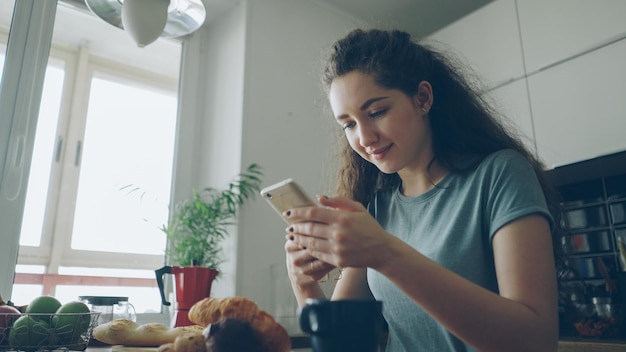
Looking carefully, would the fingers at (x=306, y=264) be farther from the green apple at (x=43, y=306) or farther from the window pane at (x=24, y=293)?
the window pane at (x=24, y=293)

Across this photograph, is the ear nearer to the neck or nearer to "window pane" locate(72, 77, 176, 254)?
the neck

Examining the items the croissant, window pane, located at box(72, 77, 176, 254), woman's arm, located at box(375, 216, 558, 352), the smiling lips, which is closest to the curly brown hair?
the smiling lips

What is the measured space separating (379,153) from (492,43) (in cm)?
130

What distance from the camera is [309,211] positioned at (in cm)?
71

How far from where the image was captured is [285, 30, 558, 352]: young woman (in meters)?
0.68

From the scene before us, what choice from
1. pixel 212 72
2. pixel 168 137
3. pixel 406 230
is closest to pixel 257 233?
pixel 168 137

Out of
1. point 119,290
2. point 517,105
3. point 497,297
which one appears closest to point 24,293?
point 119,290

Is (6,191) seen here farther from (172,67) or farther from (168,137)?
(172,67)

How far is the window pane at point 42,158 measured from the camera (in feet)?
5.68

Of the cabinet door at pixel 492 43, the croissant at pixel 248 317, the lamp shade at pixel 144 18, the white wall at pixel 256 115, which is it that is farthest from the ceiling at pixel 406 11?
the croissant at pixel 248 317

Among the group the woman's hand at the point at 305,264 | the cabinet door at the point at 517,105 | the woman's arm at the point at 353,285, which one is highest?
the cabinet door at the point at 517,105

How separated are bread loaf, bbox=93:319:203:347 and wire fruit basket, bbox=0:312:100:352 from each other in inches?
1.6

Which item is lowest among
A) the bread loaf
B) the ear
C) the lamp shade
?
the bread loaf

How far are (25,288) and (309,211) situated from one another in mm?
1404
